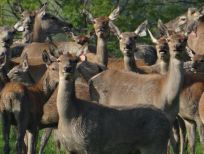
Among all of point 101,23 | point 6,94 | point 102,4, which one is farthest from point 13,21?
point 6,94

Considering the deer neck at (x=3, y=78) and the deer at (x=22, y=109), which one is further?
the deer neck at (x=3, y=78)

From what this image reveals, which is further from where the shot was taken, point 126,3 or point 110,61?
point 126,3

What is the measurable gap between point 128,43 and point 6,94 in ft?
11.6

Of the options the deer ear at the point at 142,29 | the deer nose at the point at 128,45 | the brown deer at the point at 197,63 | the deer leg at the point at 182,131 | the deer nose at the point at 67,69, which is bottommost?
the deer leg at the point at 182,131

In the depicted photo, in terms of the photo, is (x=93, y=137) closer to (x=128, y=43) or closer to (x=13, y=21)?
(x=128, y=43)

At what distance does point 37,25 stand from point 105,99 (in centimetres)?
1044

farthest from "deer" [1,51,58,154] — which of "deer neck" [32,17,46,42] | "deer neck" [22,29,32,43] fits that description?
"deer neck" [32,17,46,42]

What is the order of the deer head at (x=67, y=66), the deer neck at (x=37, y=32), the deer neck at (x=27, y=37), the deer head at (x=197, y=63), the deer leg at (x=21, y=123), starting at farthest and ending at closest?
the deer neck at (x=37, y=32), the deer neck at (x=27, y=37), the deer head at (x=197, y=63), the deer leg at (x=21, y=123), the deer head at (x=67, y=66)

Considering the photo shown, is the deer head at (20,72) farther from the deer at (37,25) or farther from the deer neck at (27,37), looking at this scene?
the deer neck at (27,37)

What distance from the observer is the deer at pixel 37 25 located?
949 inches

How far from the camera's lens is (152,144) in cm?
1185

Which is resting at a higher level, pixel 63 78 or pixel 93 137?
pixel 63 78

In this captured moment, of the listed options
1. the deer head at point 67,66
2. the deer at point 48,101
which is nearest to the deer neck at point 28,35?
the deer at point 48,101

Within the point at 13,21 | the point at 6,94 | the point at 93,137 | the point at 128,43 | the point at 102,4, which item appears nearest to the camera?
the point at 93,137
